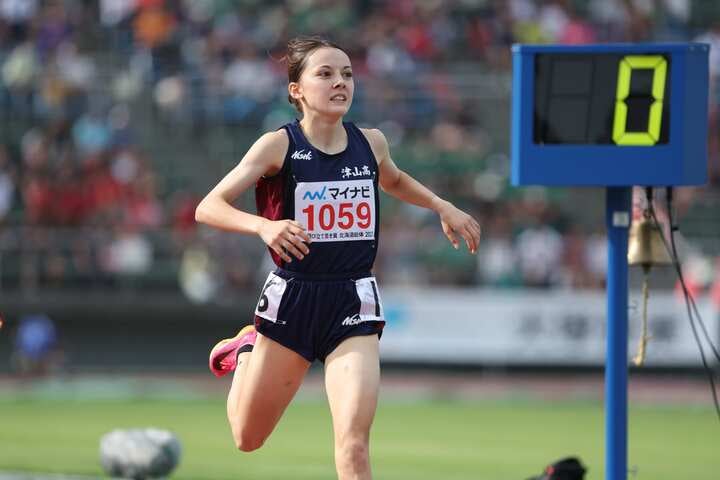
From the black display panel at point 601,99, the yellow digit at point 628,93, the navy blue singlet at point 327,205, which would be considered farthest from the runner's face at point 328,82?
the yellow digit at point 628,93

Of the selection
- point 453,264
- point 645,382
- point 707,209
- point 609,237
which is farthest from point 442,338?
point 609,237

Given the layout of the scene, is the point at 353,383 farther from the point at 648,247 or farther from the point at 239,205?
the point at 239,205

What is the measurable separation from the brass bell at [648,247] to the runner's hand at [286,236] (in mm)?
2351

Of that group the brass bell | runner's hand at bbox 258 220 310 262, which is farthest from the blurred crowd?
runner's hand at bbox 258 220 310 262

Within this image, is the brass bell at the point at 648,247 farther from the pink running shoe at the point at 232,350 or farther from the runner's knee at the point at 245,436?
the runner's knee at the point at 245,436

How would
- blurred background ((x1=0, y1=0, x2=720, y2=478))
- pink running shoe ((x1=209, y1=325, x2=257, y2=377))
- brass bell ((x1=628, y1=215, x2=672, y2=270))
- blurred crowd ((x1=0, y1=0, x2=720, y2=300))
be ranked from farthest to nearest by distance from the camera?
blurred crowd ((x1=0, y1=0, x2=720, y2=300)) → blurred background ((x1=0, y1=0, x2=720, y2=478)) → brass bell ((x1=628, y1=215, x2=672, y2=270)) → pink running shoe ((x1=209, y1=325, x2=257, y2=377))

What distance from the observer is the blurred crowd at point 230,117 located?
2045 cm

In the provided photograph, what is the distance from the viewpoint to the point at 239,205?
803 inches

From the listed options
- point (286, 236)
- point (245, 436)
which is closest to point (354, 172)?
point (286, 236)

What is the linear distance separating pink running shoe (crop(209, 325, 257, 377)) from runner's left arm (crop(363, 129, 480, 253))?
994 millimetres

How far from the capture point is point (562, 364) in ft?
66.6

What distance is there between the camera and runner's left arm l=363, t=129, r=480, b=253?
6.89m

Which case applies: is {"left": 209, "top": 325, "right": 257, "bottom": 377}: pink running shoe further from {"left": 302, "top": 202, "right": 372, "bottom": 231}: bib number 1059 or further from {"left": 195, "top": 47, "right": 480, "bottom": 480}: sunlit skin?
{"left": 302, "top": 202, "right": 372, "bottom": 231}: bib number 1059

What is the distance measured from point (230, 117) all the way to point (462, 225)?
1635 centimetres
